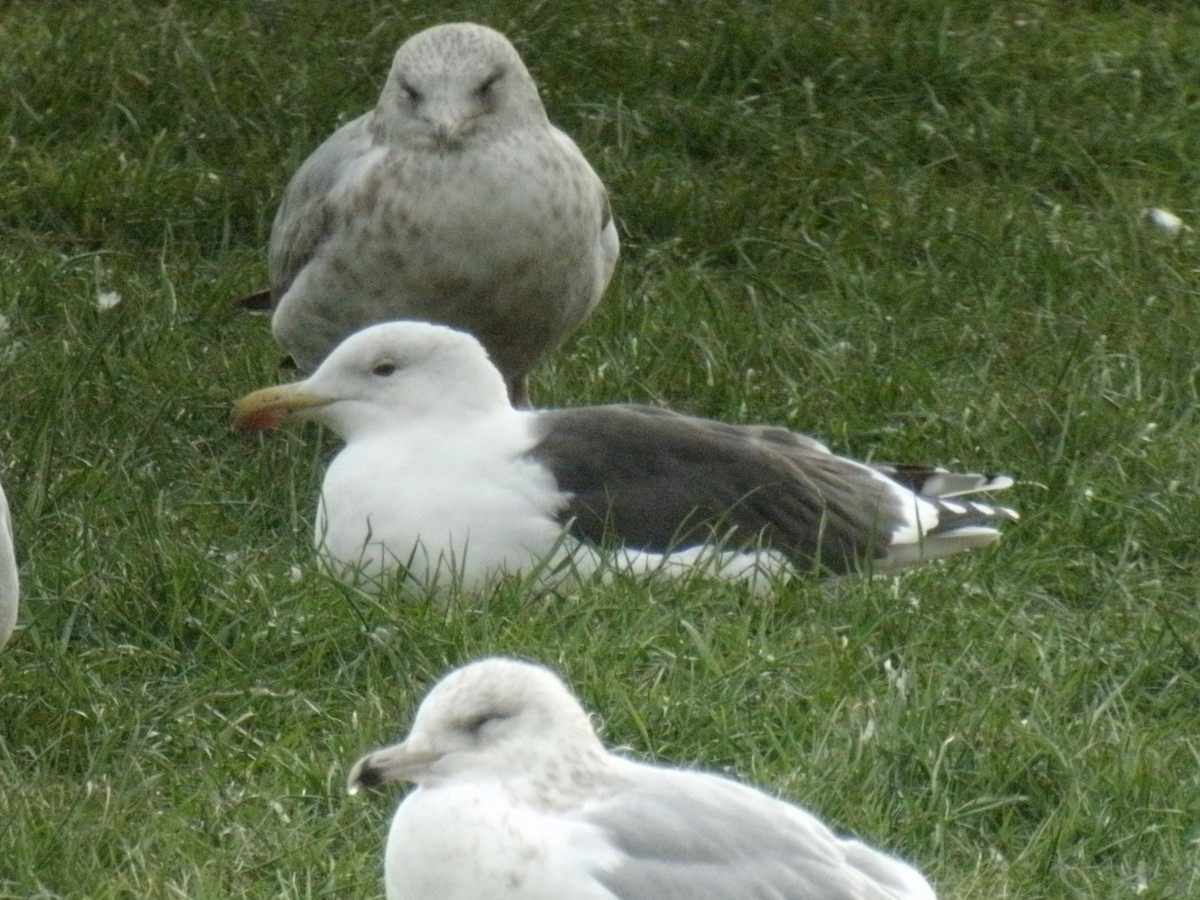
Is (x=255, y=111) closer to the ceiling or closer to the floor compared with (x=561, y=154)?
closer to the floor

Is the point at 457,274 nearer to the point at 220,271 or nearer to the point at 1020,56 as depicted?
the point at 220,271

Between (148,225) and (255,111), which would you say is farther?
(255,111)

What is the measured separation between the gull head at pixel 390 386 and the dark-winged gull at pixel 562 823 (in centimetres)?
198

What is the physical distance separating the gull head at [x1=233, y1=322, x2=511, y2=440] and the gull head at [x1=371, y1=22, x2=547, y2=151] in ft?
3.21

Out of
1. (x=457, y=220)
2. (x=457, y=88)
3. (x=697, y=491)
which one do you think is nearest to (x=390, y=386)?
(x=697, y=491)

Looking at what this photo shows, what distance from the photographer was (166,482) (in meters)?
5.82

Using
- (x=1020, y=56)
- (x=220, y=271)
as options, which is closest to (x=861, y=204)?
(x=1020, y=56)

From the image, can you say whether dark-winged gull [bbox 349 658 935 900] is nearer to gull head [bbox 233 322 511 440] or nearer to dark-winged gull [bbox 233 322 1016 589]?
dark-winged gull [bbox 233 322 1016 589]

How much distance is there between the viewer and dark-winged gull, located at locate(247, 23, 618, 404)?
5.96 m

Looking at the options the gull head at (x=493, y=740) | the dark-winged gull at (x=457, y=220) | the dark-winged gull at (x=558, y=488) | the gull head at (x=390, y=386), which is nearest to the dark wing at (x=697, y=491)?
the dark-winged gull at (x=558, y=488)

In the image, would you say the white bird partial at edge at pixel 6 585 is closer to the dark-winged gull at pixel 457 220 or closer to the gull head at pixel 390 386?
the gull head at pixel 390 386

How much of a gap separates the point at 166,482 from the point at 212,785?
1.91m

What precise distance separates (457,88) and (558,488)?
1.56 m

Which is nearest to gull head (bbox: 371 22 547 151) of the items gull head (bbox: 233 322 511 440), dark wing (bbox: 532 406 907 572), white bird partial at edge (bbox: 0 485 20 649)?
gull head (bbox: 233 322 511 440)
